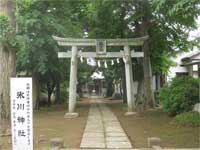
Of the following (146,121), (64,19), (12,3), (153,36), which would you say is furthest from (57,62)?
(12,3)

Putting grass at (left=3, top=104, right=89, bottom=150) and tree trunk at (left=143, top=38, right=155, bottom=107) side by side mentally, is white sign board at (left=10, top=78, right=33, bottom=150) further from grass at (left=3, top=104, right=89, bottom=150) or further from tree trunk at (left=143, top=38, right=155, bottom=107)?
tree trunk at (left=143, top=38, right=155, bottom=107)

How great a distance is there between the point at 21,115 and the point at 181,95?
1095 centimetres

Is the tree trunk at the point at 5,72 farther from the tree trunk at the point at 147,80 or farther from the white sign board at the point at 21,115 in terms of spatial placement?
the tree trunk at the point at 147,80

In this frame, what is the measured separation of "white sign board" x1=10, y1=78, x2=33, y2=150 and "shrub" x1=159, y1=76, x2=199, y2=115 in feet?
35.3

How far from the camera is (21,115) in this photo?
32.7ft

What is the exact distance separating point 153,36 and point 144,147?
16.2 metres

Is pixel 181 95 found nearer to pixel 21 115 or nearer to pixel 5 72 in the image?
pixel 5 72

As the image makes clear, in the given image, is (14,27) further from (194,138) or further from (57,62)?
(57,62)

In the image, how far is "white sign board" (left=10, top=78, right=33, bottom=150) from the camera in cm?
995

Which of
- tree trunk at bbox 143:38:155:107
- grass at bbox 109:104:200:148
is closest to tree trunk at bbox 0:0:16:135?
grass at bbox 109:104:200:148

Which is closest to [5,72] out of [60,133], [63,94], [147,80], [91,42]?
[60,133]

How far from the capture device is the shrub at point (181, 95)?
19.5 m

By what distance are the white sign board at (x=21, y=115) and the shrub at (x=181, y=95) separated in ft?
35.3

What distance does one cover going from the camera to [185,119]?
17266 millimetres
